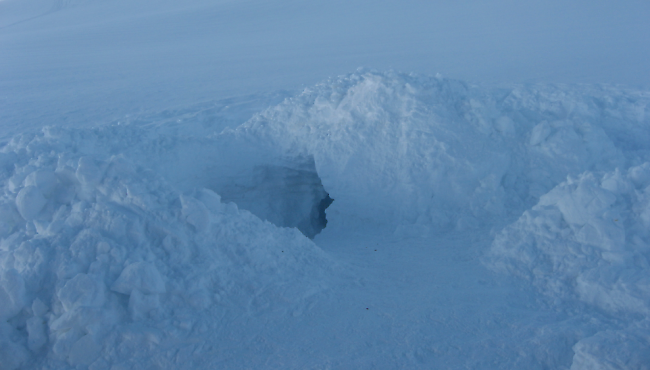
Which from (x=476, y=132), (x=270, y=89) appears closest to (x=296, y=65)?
(x=270, y=89)

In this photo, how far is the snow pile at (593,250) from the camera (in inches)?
110

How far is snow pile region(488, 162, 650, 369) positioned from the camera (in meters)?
2.79

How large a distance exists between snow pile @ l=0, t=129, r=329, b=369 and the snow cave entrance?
6.48 ft

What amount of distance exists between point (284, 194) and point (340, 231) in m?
1.37

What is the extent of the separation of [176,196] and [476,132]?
10.7 ft

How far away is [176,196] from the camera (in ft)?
11.4

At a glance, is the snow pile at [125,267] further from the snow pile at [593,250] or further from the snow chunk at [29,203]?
the snow pile at [593,250]

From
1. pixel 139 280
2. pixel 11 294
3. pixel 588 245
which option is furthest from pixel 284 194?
pixel 588 245

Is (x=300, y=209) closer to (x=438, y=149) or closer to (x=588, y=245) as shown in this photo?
(x=438, y=149)

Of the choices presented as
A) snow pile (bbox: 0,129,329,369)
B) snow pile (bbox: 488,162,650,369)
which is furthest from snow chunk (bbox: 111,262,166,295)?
snow pile (bbox: 488,162,650,369)

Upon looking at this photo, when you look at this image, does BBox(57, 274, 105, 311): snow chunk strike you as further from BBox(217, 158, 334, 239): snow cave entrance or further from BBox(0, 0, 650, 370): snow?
BBox(217, 158, 334, 239): snow cave entrance

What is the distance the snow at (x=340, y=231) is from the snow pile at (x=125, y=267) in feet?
0.05

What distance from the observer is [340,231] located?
4777 mm

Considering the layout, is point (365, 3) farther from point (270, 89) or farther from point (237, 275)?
point (237, 275)
